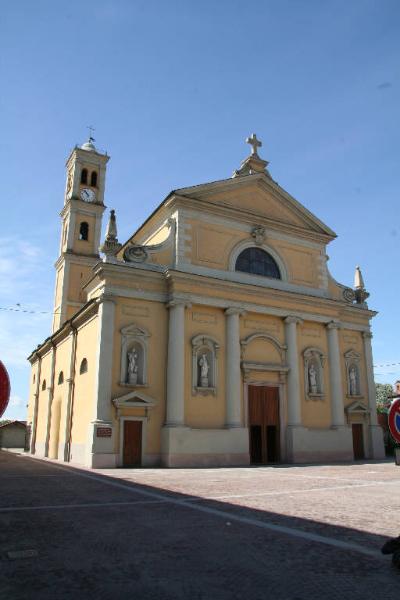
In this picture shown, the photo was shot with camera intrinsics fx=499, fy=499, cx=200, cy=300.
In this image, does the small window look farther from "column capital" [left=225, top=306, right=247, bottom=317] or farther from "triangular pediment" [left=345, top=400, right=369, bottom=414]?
"triangular pediment" [left=345, top=400, right=369, bottom=414]

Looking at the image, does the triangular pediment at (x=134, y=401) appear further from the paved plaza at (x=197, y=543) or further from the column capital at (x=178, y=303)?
the paved plaza at (x=197, y=543)

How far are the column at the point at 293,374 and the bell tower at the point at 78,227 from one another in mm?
15373

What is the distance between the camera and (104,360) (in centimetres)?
2081

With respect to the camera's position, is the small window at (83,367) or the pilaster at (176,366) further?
the small window at (83,367)

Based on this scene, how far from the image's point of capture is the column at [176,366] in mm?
21438

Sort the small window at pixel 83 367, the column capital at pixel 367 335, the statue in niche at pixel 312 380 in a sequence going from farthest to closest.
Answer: the column capital at pixel 367 335 → the statue in niche at pixel 312 380 → the small window at pixel 83 367

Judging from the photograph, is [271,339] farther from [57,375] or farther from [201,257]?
[57,375]

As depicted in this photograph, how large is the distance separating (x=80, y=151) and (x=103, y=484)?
1158 inches

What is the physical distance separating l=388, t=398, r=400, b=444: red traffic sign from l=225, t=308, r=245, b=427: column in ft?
58.6

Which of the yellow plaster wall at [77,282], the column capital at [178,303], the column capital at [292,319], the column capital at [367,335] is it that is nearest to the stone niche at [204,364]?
the column capital at [178,303]

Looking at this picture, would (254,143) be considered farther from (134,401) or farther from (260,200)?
(134,401)

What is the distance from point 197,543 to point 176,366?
1541 centimetres

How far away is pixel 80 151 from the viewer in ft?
123

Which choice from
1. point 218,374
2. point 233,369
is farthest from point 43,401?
point 233,369
